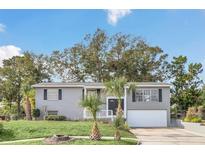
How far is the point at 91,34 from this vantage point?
42.4m

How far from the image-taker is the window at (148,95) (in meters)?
34.9

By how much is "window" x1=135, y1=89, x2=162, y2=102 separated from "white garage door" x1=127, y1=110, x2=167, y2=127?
90 centimetres

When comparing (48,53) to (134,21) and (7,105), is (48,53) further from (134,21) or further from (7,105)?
(134,21)

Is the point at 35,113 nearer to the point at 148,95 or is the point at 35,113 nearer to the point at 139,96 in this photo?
the point at 139,96

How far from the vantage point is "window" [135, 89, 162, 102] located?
34.9 metres

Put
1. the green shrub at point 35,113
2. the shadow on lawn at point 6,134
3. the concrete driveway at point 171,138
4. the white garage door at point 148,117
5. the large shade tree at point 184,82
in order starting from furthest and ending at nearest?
the large shade tree at point 184,82 < the white garage door at point 148,117 < the green shrub at point 35,113 < the shadow on lawn at point 6,134 < the concrete driveway at point 171,138

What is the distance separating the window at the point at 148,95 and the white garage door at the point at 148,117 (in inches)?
35.5

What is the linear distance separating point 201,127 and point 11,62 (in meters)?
19.8

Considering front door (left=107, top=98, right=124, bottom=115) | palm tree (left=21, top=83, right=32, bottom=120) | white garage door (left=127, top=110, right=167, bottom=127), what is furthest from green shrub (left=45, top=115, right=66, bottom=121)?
white garage door (left=127, top=110, right=167, bottom=127)

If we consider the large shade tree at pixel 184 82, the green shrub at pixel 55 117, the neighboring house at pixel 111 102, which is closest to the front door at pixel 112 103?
the neighboring house at pixel 111 102

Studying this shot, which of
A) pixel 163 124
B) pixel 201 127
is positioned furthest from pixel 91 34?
pixel 201 127

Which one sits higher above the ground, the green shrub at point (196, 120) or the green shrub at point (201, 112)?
the green shrub at point (201, 112)

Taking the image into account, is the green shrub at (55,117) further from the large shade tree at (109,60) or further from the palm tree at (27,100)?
the large shade tree at (109,60)

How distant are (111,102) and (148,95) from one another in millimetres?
2828
